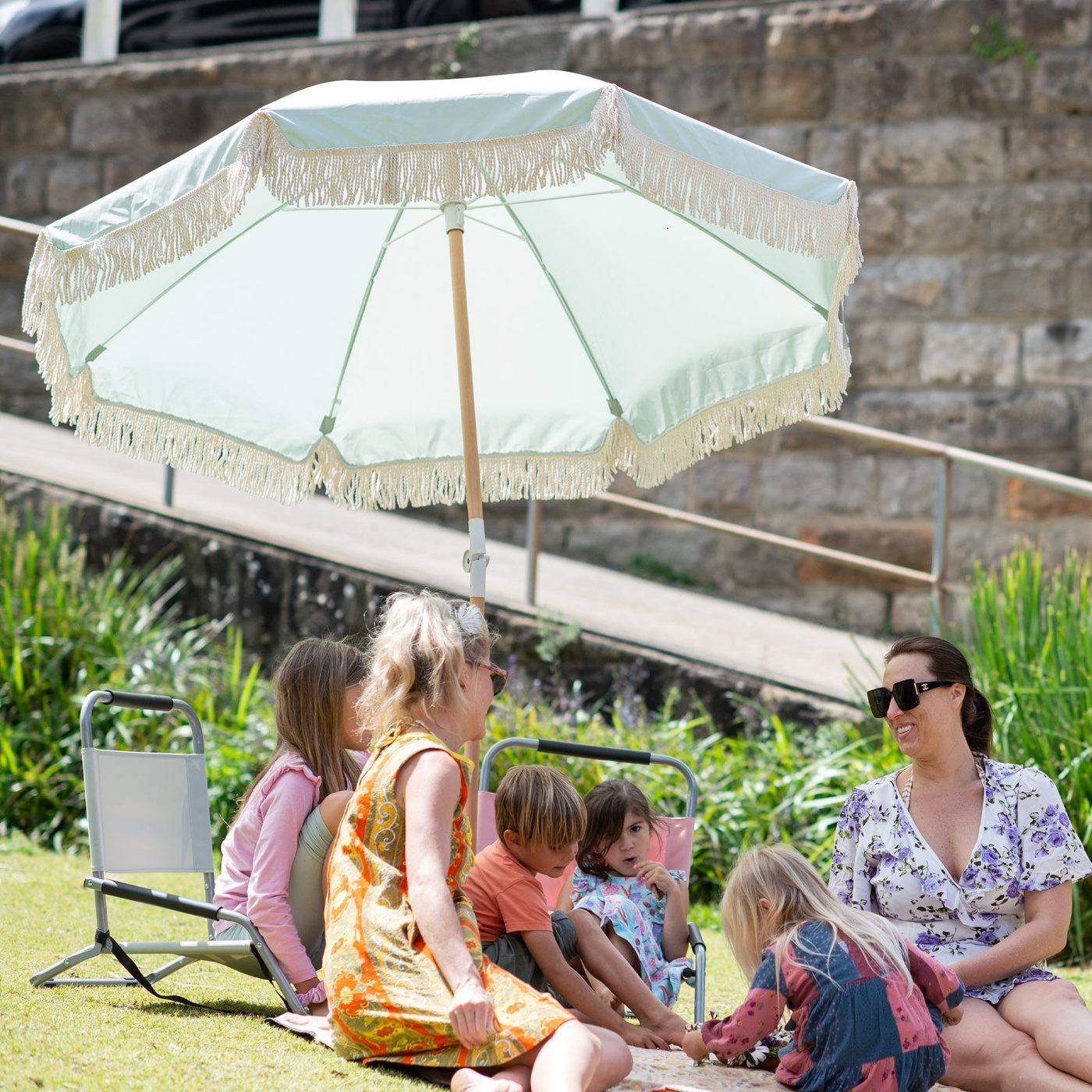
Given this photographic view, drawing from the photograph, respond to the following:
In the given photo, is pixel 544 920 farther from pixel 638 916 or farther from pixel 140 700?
pixel 140 700

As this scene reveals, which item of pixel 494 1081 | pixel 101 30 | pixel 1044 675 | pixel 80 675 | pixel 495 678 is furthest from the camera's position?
pixel 101 30

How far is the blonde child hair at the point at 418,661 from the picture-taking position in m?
3.19

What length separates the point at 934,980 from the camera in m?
3.14

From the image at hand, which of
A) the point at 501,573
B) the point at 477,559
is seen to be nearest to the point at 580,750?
the point at 477,559

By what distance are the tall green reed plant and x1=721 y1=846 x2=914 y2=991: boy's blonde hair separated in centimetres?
232

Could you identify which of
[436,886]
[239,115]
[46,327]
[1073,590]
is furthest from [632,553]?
[436,886]

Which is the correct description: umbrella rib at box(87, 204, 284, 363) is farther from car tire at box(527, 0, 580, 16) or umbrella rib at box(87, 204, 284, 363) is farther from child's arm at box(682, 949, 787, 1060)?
car tire at box(527, 0, 580, 16)

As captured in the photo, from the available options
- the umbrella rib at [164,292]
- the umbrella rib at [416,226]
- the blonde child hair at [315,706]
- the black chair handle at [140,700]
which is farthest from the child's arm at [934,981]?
the umbrella rib at [164,292]

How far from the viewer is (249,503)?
8492mm

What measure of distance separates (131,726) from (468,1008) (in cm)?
396

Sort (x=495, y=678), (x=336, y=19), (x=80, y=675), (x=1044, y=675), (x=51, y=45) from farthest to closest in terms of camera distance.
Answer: (x=51, y=45), (x=336, y=19), (x=80, y=675), (x=1044, y=675), (x=495, y=678)

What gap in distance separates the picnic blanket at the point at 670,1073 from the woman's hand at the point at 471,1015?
1.39 feet

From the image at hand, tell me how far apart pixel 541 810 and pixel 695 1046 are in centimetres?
65

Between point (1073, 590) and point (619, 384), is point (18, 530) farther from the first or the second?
point (1073, 590)
